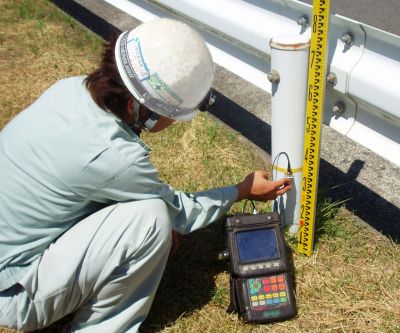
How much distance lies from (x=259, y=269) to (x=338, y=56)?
99 centimetres

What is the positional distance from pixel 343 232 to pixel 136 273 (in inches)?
45.8

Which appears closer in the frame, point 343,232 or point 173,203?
point 173,203

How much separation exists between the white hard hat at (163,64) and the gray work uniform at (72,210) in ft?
0.64

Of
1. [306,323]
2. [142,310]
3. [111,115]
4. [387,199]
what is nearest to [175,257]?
[142,310]

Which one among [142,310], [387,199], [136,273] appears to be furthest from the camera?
[387,199]

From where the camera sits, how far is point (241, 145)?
11.3 ft

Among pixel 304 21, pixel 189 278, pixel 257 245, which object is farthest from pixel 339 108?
pixel 189 278

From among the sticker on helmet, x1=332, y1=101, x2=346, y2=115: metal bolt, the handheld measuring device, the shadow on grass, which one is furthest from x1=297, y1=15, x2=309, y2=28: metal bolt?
the shadow on grass

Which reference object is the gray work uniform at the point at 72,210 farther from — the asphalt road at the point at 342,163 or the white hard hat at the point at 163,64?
the asphalt road at the point at 342,163

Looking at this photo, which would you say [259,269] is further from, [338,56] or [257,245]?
[338,56]

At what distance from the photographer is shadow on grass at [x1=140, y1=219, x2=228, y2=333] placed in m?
2.54

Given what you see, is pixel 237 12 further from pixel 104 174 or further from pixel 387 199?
pixel 387 199

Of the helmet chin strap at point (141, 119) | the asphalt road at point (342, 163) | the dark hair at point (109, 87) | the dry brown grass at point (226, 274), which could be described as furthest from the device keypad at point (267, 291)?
the dark hair at point (109, 87)

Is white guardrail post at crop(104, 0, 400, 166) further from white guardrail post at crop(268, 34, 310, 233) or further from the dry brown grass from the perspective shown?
the dry brown grass
